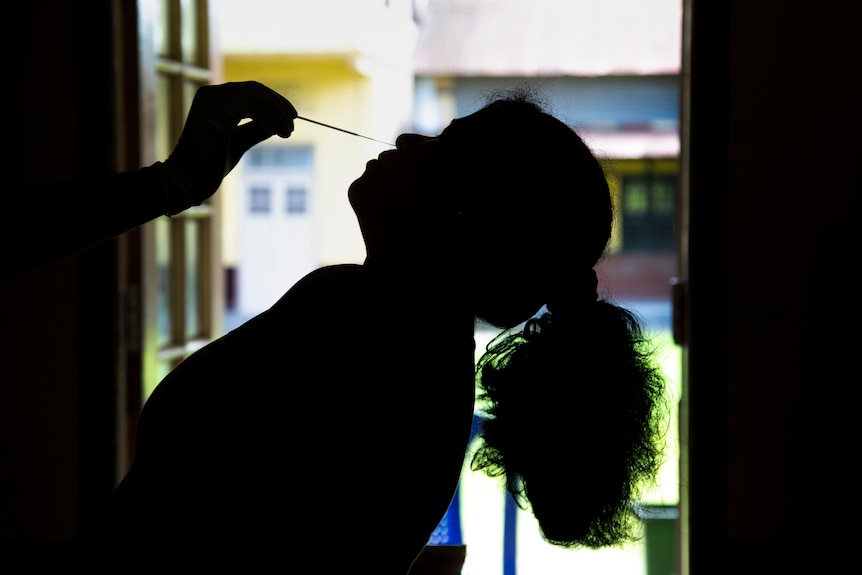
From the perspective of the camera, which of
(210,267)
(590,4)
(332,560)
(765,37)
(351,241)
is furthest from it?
(590,4)

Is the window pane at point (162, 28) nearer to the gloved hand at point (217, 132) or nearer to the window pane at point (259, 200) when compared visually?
the gloved hand at point (217, 132)

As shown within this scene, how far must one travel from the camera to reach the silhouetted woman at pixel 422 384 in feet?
2.16

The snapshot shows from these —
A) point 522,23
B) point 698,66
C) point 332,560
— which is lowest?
point 332,560

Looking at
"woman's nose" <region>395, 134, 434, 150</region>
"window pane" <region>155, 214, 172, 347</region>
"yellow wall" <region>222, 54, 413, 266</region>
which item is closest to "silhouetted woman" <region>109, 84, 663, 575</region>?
"woman's nose" <region>395, 134, 434, 150</region>

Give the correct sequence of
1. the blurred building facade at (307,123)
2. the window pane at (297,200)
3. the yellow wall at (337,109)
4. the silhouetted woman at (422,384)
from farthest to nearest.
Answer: the window pane at (297,200) → the yellow wall at (337,109) → the blurred building facade at (307,123) → the silhouetted woman at (422,384)

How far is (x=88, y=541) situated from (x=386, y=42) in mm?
6742

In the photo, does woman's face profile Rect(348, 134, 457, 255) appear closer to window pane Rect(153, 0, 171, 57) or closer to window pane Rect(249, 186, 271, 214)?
window pane Rect(153, 0, 171, 57)

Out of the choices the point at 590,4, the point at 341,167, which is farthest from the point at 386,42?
the point at 590,4

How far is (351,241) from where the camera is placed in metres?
8.16

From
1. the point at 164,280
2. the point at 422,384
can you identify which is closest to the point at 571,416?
the point at 422,384

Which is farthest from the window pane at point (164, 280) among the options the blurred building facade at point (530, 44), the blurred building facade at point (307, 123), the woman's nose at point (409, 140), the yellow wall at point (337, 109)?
the blurred building facade at point (530, 44)

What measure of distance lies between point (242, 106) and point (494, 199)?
Answer: 0.91ft

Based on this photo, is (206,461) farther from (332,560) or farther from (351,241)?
(351,241)

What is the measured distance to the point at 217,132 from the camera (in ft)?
2.79
